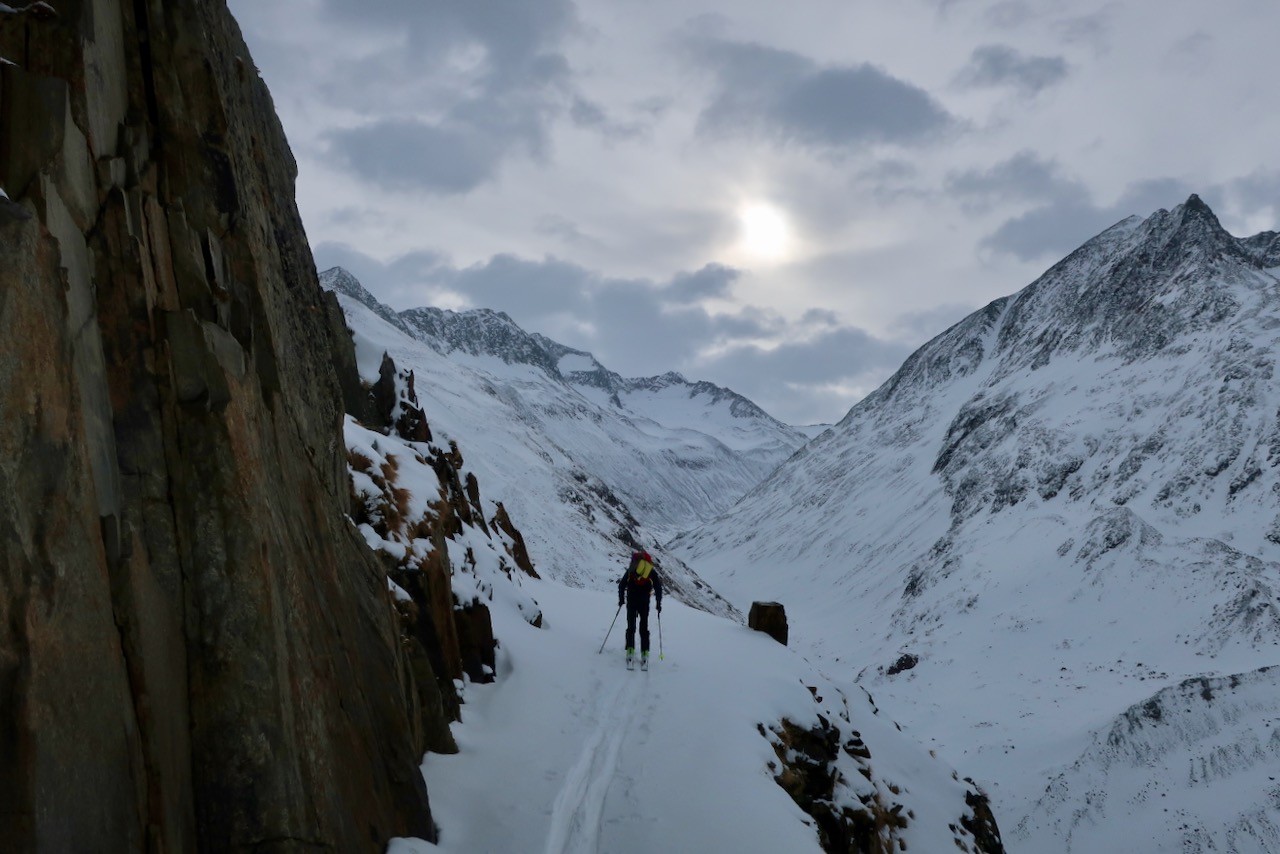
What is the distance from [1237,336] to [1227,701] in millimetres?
47136

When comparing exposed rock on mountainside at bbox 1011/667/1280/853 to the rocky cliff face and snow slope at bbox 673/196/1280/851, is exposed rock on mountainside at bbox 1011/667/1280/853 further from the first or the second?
the rocky cliff face

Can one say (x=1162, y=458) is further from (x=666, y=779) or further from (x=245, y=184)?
(x=245, y=184)

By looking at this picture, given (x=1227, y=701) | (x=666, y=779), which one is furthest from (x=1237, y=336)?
(x=666, y=779)

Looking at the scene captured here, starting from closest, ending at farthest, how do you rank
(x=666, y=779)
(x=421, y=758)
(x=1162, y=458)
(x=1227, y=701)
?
(x=421, y=758) → (x=666, y=779) → (x=1227, y=701) → (x=1162, y=458)

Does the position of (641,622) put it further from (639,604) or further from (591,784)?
(591,784)

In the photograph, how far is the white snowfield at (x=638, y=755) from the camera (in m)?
8.88

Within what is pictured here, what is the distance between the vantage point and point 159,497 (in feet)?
18.2

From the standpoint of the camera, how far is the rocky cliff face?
167 inches

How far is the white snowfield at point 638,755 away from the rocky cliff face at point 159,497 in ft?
4.83

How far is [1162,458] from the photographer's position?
56.1m

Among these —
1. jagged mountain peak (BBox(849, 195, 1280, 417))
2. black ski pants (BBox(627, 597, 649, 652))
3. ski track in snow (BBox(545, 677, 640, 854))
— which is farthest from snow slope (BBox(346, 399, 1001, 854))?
jagged mountain peak (BBox(849, 195, 1280, 417))

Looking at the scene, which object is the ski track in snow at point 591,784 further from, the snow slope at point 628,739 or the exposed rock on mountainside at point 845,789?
the exposed rock on mountainside at point 845,789

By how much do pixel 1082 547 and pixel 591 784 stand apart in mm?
49546

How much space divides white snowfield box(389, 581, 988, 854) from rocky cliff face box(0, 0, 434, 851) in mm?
1472
